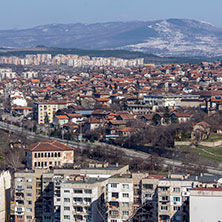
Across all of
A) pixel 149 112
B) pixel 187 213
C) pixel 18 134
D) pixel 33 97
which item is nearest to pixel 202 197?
pixel 187 213

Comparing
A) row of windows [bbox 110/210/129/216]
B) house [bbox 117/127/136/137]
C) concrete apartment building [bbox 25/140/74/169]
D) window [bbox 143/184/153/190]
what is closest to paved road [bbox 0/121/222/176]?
house [bbox 117/127/136/137]

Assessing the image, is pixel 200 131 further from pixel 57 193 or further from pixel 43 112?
pixel 57 193

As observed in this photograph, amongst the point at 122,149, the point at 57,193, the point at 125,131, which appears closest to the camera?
the point at 57,193

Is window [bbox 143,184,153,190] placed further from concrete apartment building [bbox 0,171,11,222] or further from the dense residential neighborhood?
concrete apartment building [bbox 0,171,11,222]

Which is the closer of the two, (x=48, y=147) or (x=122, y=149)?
(x=48, y=147)

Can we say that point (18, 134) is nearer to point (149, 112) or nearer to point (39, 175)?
point (149, 112)

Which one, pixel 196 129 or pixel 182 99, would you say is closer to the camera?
pixel 196 129

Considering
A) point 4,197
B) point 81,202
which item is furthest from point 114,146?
point 81,202

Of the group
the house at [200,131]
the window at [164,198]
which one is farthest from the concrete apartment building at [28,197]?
the house at [200,131]
